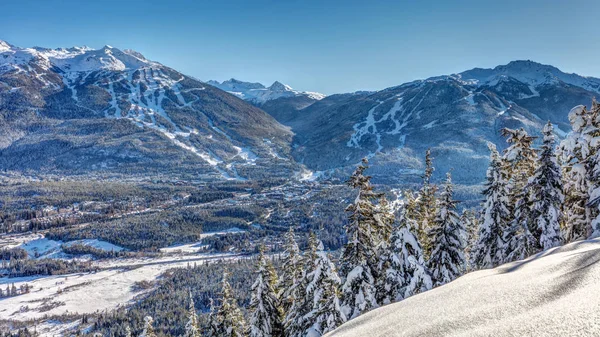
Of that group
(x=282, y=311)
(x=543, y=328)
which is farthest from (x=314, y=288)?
(x=543, y=328)

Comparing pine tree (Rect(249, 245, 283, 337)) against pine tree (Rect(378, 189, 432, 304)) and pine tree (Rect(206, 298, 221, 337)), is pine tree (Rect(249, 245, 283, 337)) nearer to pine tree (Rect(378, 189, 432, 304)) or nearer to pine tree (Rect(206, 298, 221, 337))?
pine tree (Rect(206, 298, 221, 337))

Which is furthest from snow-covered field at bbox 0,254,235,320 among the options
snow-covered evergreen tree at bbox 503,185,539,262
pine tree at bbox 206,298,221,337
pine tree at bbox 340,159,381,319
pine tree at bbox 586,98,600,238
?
pine tree at bbox 586,98,600,238

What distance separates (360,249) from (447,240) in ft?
22.8

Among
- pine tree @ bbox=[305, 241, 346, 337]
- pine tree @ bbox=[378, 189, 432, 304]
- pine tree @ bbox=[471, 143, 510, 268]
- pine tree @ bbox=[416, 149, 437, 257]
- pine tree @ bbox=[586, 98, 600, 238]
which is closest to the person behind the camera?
pine tree @ bbox=[586, 98, 600, 238]

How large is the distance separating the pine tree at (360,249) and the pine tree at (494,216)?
30.2 feet

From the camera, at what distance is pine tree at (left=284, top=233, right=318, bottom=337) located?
19.1m

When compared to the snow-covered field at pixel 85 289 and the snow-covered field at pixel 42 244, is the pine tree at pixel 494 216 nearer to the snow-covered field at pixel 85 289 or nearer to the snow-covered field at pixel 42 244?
the snow-covered field at pixel 85 289

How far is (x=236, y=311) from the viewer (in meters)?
26.0

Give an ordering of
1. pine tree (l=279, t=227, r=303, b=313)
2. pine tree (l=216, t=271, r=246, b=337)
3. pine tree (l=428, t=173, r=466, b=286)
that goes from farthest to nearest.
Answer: pine tree (l=216, t=271, r=246, b=337) → pine tree (l=279, t=227, r=303, b=313) → pine tree (l=428, t=173, r=466, b=286)

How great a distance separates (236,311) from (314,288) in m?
10.6

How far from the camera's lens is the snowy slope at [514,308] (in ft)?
15.3

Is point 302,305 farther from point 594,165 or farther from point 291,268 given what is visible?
point 594,165

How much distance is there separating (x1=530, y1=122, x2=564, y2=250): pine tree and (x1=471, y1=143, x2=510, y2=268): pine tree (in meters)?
2.06

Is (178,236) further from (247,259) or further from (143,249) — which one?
(247,259)
